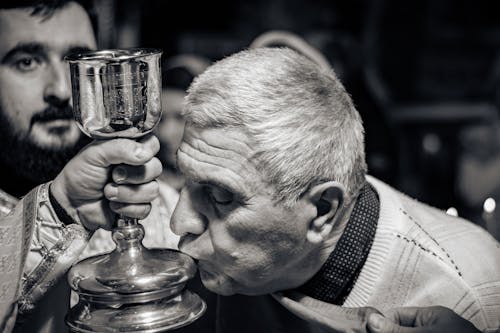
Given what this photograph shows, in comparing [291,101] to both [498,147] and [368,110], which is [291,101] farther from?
[498,147]

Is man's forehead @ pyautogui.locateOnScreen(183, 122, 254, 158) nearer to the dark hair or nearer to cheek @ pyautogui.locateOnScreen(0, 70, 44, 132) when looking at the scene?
cheek @ pyautogui.locateOnScreen(0, 70, 44, 132)

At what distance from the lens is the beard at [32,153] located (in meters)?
2.19

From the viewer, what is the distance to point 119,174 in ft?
5.68

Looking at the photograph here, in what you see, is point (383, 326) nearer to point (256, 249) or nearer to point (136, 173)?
point (256, 249)

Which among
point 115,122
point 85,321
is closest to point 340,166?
point 115,122

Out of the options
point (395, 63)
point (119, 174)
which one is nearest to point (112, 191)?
point (119, 174)

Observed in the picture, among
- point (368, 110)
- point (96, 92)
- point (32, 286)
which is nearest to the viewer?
point (96, 92)

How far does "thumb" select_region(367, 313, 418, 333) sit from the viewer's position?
5.14 feet

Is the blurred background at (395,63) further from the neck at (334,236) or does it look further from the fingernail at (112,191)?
the neck at (334,236)

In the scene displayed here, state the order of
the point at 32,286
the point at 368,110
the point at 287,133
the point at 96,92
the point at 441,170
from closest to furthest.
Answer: the point at 96,92
the point at 287,133
the point at 32,286
the point at 368,110
the point at 441,170

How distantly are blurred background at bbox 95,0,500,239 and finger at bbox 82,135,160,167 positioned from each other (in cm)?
90

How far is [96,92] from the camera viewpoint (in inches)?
62.7

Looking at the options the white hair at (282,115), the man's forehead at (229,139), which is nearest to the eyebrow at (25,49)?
the white hair at (282,115)

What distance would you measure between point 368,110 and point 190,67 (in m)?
1.00
